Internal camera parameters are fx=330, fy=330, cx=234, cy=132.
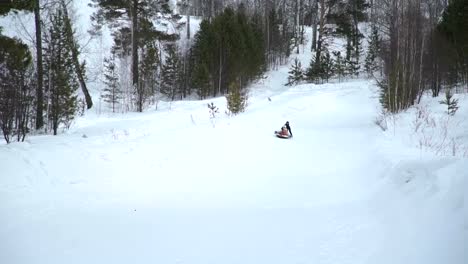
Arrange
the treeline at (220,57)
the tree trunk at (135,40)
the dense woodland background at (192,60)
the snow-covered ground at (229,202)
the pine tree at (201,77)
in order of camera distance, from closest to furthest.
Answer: the snow-covered ground at (229,202)
the dense woodland background at (192,60)
the tree trunk at (135,40)
the pine tree at (201,77)
the treeline at (220,57)

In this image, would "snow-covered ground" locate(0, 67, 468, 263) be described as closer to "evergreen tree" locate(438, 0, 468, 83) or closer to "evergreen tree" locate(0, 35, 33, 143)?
"evergreen tree" locate(0, 35, 33, 143)

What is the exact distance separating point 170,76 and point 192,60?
2.74m

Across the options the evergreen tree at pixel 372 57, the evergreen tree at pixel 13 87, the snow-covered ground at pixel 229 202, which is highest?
the evergreen tree at pixel 372 57

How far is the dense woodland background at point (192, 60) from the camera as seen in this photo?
38.1ft

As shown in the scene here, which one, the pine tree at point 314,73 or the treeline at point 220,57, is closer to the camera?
the treeline at point 220,57

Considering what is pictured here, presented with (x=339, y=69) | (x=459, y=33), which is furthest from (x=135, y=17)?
(x=459, y=33)

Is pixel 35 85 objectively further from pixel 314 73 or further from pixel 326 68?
pixel 326 68

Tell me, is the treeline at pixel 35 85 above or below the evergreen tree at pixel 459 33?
below

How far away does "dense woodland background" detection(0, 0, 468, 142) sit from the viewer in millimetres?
11617

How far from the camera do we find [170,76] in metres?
24.6

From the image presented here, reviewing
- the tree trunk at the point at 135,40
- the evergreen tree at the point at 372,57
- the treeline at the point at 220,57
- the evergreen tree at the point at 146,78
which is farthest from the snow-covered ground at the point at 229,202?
the evergreen tree at the point at 372,57

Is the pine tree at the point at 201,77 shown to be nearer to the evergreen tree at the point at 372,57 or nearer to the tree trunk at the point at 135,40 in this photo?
the tree trunk at the point at 135,40

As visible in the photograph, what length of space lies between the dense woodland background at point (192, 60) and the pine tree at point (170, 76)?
0.08 m

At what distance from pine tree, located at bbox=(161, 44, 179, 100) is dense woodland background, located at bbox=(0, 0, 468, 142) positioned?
79mm
